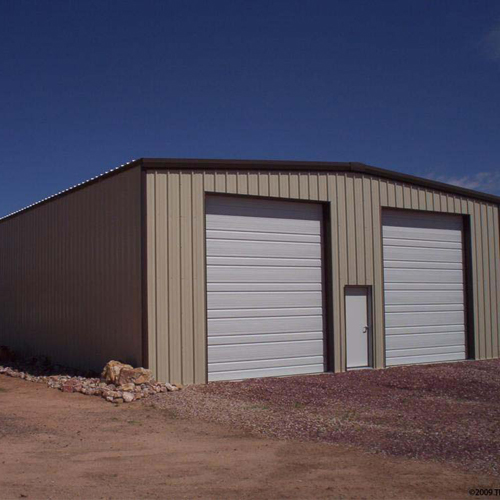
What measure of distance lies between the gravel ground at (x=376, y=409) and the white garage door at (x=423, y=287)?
1682 mm

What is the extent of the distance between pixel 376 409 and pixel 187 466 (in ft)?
15.5

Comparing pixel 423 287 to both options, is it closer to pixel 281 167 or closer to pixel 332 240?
pixel 332 240

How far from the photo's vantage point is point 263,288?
50.0ft

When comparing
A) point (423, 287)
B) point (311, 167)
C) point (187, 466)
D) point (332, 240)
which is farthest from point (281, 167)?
point (187, 466)

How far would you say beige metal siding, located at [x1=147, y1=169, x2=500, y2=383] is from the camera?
44.8 ft

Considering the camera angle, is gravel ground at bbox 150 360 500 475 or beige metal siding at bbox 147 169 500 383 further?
beige metal siding at bbox 147 169 500 383

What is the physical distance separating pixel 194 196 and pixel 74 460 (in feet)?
24.3

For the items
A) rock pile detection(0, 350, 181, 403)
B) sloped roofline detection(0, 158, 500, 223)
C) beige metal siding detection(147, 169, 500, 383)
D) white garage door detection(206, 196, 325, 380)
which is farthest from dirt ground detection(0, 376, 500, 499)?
sloped roofline detection(0, 158, 500, 223)

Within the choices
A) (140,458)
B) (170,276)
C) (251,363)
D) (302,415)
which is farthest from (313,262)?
(140,458)

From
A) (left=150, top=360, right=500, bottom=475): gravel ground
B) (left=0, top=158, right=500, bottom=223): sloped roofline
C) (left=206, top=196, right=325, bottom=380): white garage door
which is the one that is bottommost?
(left=150, top=360, right=500, bottom=475): gravel ground

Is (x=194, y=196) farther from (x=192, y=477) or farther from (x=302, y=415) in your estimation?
(x=192, y=477)

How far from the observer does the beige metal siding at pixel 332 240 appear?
13.6 m

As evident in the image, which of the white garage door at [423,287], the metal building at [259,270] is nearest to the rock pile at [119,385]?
the metal building at [259,270]

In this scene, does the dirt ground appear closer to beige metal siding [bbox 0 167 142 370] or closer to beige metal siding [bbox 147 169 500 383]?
beige metal siding [bbox 147 169 500 383]
